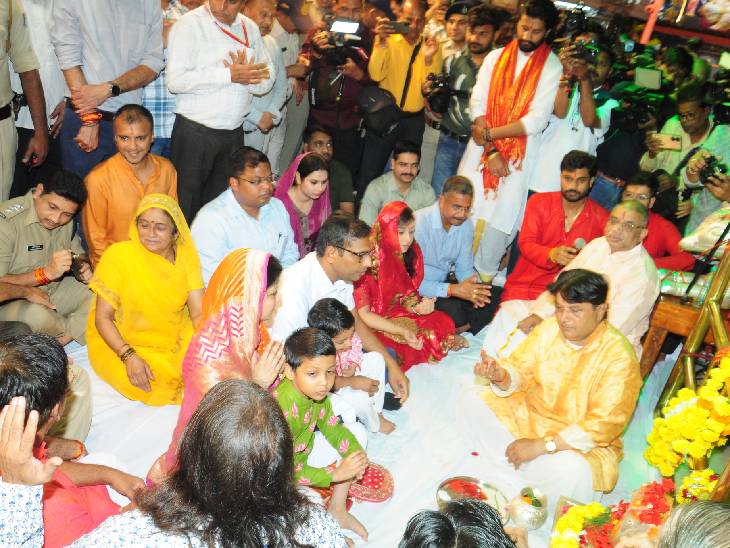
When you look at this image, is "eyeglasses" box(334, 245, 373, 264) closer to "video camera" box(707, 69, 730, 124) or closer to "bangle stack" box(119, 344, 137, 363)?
"bangle stack" box(119, 344, 137, 363)

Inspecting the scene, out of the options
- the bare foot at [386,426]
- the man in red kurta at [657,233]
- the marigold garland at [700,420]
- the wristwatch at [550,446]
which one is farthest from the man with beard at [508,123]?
the marigold garland at [700,420]

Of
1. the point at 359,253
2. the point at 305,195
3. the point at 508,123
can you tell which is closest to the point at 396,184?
the point at 305,195

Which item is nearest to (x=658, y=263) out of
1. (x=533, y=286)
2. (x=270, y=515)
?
(x=533, y=286)

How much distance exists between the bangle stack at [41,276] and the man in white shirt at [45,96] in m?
0.89

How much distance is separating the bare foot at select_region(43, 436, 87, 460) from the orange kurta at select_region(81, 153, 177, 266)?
1.49 meters

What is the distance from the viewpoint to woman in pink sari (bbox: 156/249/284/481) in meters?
2.87

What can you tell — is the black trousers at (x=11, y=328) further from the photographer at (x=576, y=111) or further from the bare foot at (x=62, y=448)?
the photographer at (x=576, y=111)

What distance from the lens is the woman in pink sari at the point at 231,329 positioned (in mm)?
2873

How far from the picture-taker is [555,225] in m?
4.65

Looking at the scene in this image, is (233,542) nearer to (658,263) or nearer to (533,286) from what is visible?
(533,286)

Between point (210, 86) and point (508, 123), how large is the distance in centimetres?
207

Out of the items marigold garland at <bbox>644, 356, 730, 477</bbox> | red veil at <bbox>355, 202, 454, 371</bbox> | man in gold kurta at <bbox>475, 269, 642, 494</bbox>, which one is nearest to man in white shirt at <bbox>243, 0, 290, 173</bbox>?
red veil at <bbox>355, 202, 454, 371</bbox>

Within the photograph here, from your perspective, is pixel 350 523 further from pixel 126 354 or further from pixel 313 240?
pixel 313 240

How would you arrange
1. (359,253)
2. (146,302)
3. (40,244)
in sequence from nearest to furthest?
1. (359,253)
2. (146,302)
3. (40,244)
